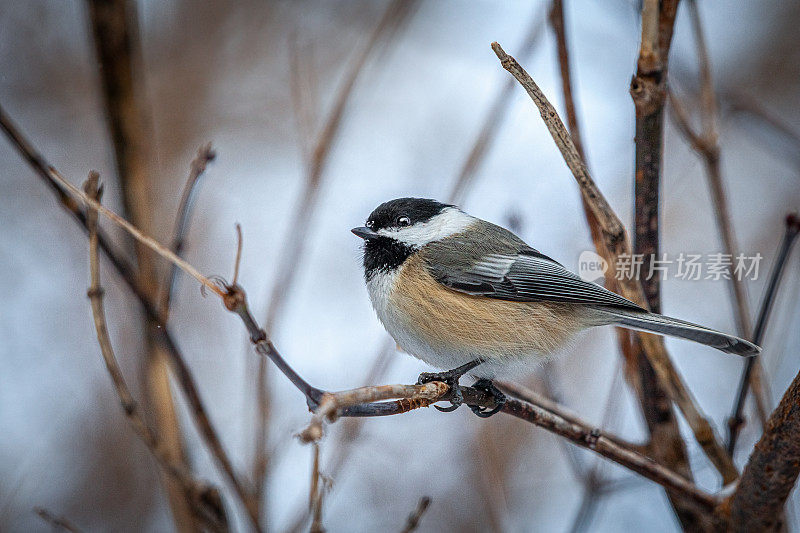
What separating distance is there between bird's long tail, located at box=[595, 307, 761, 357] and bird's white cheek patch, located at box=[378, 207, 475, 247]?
1.90 feet

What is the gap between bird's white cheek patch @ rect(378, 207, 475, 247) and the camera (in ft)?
6.39

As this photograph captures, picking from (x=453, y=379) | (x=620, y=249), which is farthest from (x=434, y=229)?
(x=620, y=249)

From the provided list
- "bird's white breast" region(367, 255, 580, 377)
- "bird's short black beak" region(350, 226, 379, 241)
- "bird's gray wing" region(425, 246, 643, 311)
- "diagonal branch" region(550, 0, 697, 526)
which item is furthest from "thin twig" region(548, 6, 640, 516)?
"bird's short black beak" region(350, 226, 379, 241)

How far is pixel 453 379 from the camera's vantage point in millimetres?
1664

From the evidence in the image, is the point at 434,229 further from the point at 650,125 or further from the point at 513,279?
the point at 650,125

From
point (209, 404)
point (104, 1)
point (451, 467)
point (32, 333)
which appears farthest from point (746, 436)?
point (32, 333)

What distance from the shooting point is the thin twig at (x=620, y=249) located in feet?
4.09

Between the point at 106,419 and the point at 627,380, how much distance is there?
250 cm

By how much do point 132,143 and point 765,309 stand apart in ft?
5.85

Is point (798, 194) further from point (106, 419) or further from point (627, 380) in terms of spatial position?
point (106, 419)

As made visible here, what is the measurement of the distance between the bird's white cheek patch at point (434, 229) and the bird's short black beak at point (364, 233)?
3 cm

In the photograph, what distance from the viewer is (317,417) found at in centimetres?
82

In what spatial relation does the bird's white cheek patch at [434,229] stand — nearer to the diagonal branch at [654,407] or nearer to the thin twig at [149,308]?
the diagonal branch at [654,407]

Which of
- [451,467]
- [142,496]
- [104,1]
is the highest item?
[104,1]
